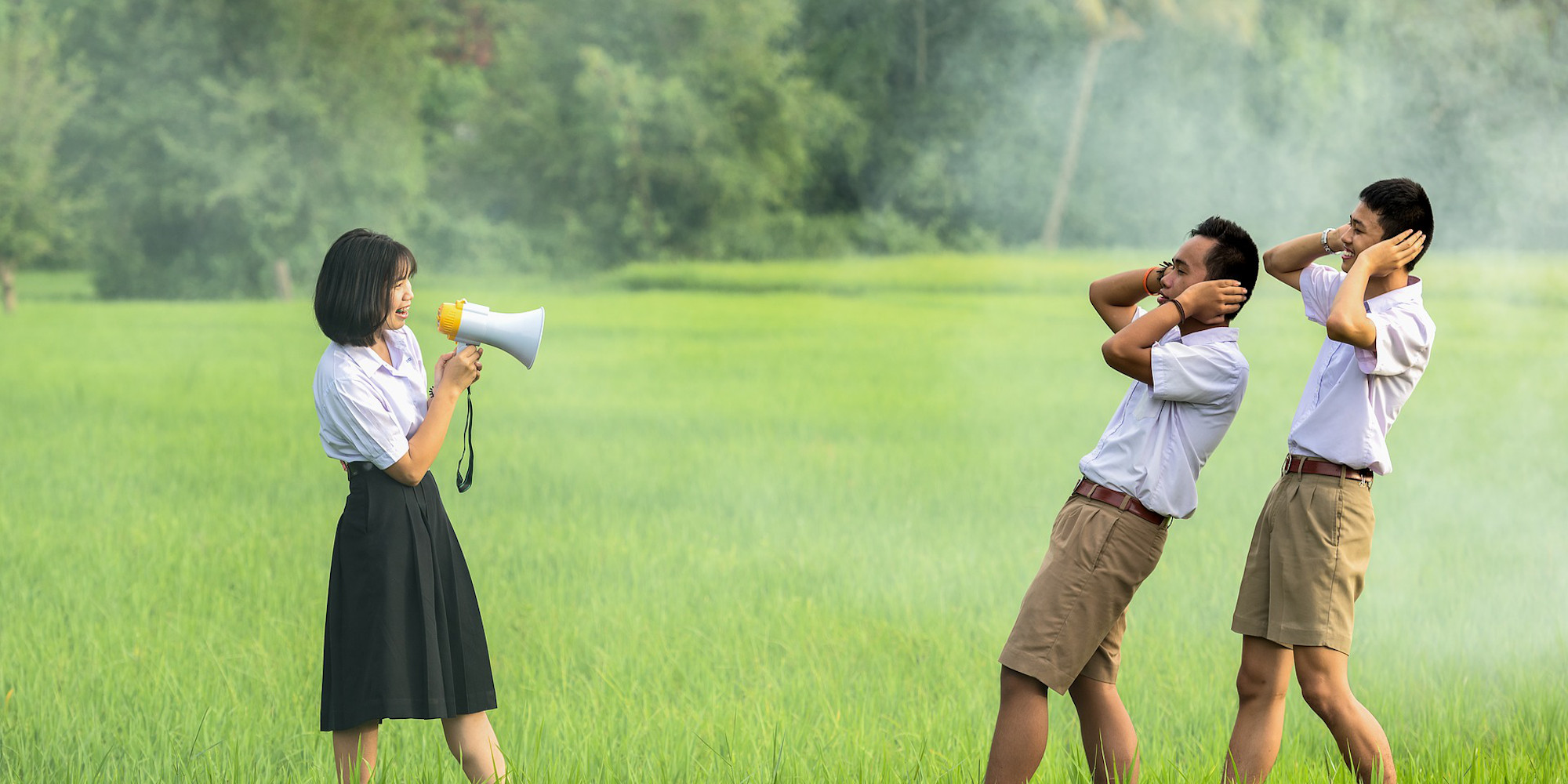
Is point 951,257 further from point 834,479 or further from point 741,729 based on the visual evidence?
point 741,729

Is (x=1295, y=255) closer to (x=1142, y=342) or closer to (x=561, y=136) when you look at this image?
(x=1142, y=342)

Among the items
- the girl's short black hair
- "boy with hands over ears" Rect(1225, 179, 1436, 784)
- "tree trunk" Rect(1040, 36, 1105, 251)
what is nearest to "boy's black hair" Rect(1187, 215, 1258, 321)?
"boy with hands over ears" Rect(1225, 179, 1436, 784)

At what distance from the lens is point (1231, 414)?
2900 mm

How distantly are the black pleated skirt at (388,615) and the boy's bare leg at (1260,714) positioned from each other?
1.65 m

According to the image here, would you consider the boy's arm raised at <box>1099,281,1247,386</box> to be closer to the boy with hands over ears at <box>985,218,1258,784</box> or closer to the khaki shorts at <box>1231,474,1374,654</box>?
the boy with hands over ears at <box>985,218,1258,784</box>

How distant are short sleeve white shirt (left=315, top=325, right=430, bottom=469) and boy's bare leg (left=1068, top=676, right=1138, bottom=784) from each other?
156 cm

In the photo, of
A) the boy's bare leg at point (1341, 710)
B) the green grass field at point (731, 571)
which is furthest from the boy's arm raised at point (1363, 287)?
the green grass field at point (731, 571)

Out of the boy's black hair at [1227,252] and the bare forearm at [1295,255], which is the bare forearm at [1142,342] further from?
the bare forearm at [1295,255]

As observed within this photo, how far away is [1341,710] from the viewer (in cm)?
286

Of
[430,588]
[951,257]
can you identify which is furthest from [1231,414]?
[951,257]

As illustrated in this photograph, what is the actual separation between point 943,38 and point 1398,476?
574 inches

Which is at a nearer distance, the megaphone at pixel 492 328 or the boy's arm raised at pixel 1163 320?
the boy's arm raised at pixel 1163 320

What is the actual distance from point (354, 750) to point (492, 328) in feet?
3.08

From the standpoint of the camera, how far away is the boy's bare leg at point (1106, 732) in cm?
291
